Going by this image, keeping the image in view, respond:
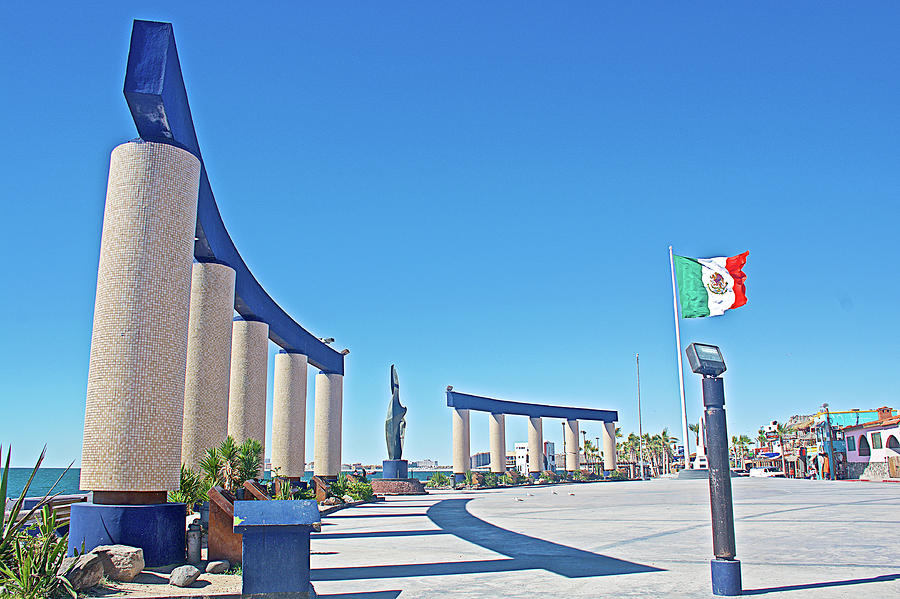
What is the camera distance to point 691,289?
2791 centimetres

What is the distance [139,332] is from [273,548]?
4.80 m

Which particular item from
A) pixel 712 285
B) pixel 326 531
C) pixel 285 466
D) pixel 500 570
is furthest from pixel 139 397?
pixel 712 285

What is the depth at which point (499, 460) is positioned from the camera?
1986 inches

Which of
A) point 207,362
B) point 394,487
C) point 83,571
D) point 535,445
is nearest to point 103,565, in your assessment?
point 83,571

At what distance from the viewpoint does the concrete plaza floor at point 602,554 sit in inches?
332

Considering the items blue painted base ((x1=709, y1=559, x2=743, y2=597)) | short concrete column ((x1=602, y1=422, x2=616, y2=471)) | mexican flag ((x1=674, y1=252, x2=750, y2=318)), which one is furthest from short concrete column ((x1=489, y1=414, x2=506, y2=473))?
blue painted base ((x1=709, y1=559, x2=743, y2=597))

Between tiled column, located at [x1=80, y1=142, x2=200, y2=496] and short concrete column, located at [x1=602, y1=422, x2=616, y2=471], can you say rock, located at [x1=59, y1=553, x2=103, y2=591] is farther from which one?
short concrete column, located at [x1=602, y1=422, x2=616, y2=471]

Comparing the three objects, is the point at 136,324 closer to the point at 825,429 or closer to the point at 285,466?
the point at 285,466

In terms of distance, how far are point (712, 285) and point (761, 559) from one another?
18.1 meters

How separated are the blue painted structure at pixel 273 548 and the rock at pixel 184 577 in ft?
5.07

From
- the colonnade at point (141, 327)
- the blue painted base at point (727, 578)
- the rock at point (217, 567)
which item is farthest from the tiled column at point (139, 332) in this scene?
the blue painted base at point (727, 578)

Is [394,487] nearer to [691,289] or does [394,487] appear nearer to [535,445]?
[691,289]

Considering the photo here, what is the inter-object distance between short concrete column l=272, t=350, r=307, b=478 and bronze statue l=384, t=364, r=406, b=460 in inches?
232

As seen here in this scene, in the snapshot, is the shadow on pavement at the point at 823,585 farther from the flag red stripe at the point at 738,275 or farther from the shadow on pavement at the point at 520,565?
the flag red stripe at the point at 738,275
